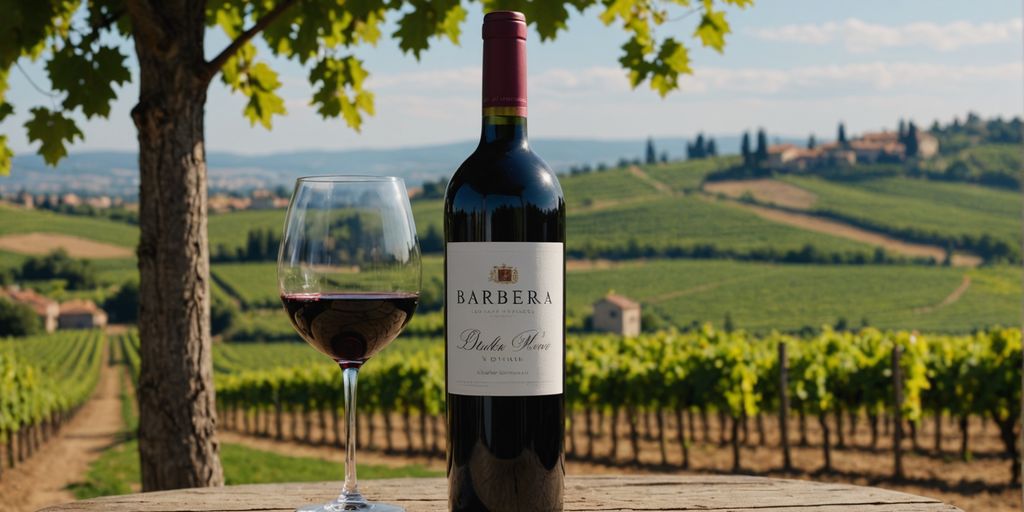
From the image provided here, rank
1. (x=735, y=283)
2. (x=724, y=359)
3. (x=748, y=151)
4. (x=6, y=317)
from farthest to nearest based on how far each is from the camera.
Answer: (x=748, y=151)
(x=735, y=283)
(x=6, y=317)
(x=724, y=359)

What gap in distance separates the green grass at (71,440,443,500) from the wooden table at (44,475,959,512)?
45.3 feet

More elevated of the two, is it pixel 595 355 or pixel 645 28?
pixel 645 28

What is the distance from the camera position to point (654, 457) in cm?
1723

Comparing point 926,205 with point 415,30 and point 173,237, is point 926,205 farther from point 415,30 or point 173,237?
point 173,237

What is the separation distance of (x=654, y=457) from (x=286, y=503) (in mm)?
15736

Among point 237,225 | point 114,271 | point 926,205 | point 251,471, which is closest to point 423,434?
point 251,471

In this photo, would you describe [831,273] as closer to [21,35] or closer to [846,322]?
[846,322]

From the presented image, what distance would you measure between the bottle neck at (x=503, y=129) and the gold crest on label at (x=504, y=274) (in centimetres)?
21

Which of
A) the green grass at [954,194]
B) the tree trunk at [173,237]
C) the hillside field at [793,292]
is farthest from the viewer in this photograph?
the green grass at [954,194]

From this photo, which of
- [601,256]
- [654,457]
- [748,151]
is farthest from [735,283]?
[654,457]

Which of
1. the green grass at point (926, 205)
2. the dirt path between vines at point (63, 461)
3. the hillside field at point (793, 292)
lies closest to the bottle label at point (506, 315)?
the dirt path between vines at point (63, 461)

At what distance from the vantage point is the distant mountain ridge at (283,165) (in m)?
100

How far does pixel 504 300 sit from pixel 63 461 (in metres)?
23.0

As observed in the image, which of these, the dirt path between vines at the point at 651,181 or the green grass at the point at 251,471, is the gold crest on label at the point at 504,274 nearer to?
the green grass at the point at 251,471
